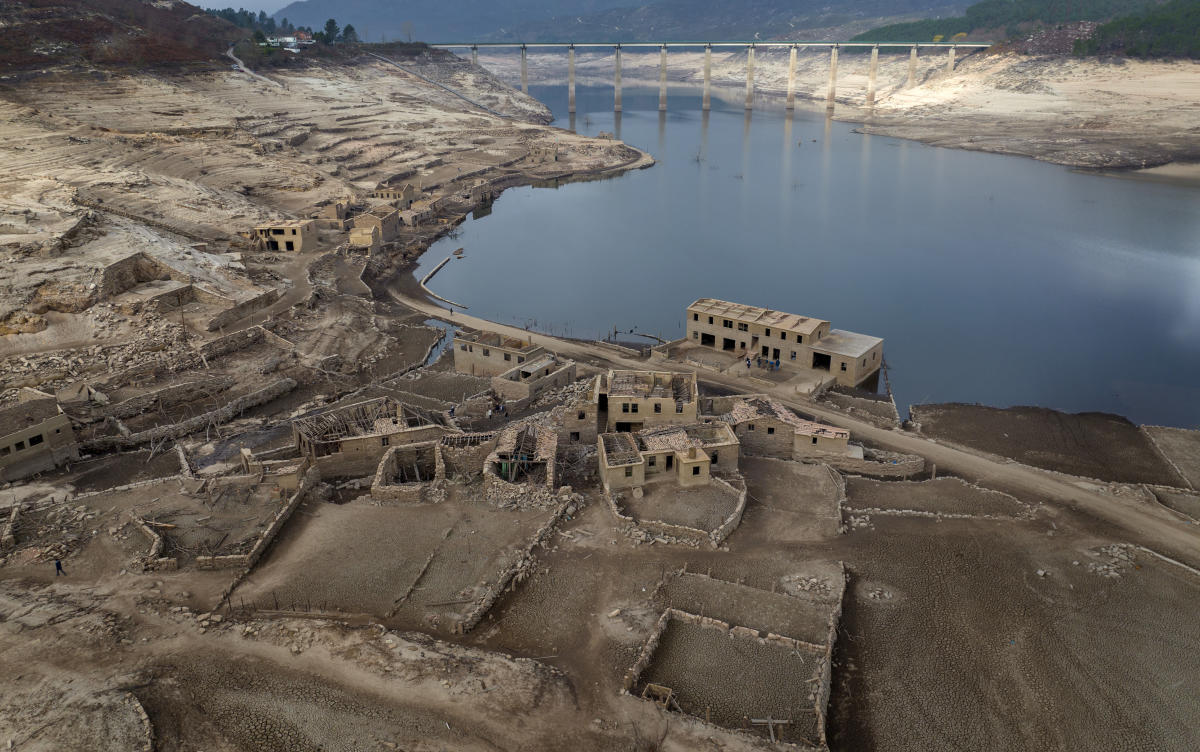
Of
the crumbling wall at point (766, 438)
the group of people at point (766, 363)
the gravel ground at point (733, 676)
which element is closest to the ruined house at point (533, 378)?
the crumbling wall at point (766, 438)

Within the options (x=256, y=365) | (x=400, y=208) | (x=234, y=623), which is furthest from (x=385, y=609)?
(x=400, y=208)

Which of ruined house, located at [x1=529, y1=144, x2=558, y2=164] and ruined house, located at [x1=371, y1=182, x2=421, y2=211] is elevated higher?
ruined house, located at [x1=529, y1=144, x2=558, y2=164]

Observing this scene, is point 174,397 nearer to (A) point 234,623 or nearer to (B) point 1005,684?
(A) point 234,623

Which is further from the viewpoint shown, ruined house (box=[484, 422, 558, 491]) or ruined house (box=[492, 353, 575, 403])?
ruined house (box=[492, 353, 575, 403])

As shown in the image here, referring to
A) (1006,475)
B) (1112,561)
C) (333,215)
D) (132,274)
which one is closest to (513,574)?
(1112,561)

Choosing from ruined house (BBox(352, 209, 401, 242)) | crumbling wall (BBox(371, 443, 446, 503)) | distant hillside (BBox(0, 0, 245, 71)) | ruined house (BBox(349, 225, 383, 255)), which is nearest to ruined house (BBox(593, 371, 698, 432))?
crumbling wall (BBox(371, 443, 446, 503))

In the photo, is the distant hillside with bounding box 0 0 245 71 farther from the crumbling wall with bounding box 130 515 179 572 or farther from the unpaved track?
the crumbling wall with bounding box 130 515 179 572

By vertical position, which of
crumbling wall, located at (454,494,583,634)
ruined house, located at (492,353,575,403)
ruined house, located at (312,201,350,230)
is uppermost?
ruined house, located at (312,201,350,230)

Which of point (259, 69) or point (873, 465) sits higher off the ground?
point (259, 69)
